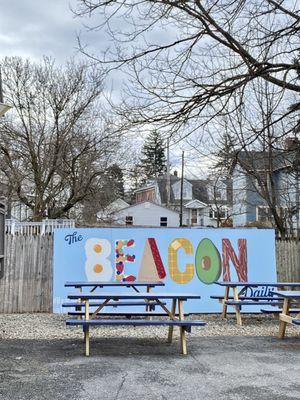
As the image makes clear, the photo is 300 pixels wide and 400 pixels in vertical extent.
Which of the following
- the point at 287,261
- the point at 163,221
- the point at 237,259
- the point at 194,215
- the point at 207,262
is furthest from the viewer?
the point at 194,215

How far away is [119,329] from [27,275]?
3475 mm

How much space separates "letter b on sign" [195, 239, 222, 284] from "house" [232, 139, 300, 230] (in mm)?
2077

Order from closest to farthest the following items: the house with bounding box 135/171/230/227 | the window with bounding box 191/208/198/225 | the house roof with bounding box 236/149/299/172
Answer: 1. the house roof with bounding box 236/149/299/172
2. the house with bounding box 135/171/230/227
3. the window with bounding box 191/208/198/225

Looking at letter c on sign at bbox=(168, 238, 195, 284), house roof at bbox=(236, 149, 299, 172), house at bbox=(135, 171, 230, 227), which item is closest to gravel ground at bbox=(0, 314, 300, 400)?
letter c on sign at bbox=(168, 238, 195, 284)

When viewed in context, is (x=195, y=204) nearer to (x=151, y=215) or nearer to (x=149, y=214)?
(x=151, y=215)

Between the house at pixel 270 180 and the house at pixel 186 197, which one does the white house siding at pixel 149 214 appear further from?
the house at pixel 270 180

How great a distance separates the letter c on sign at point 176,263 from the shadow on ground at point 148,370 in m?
3.42

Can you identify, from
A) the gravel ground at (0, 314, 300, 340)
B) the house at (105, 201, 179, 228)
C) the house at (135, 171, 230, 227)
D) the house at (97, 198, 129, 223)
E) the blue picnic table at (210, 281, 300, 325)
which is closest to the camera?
the gravel ground at (0, 314, 300, 340)

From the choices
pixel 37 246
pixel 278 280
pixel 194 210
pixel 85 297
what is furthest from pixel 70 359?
pixel 194 210

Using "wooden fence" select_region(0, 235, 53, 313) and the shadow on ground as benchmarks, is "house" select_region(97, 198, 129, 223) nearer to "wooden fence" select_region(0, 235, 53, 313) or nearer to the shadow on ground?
"wooden fence" select_region(0, 235, 53, 313)

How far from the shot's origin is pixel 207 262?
11.8 metres

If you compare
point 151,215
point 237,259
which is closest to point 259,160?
point 237,259

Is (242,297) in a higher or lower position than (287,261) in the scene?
lower

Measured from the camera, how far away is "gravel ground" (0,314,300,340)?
8.80 metres
